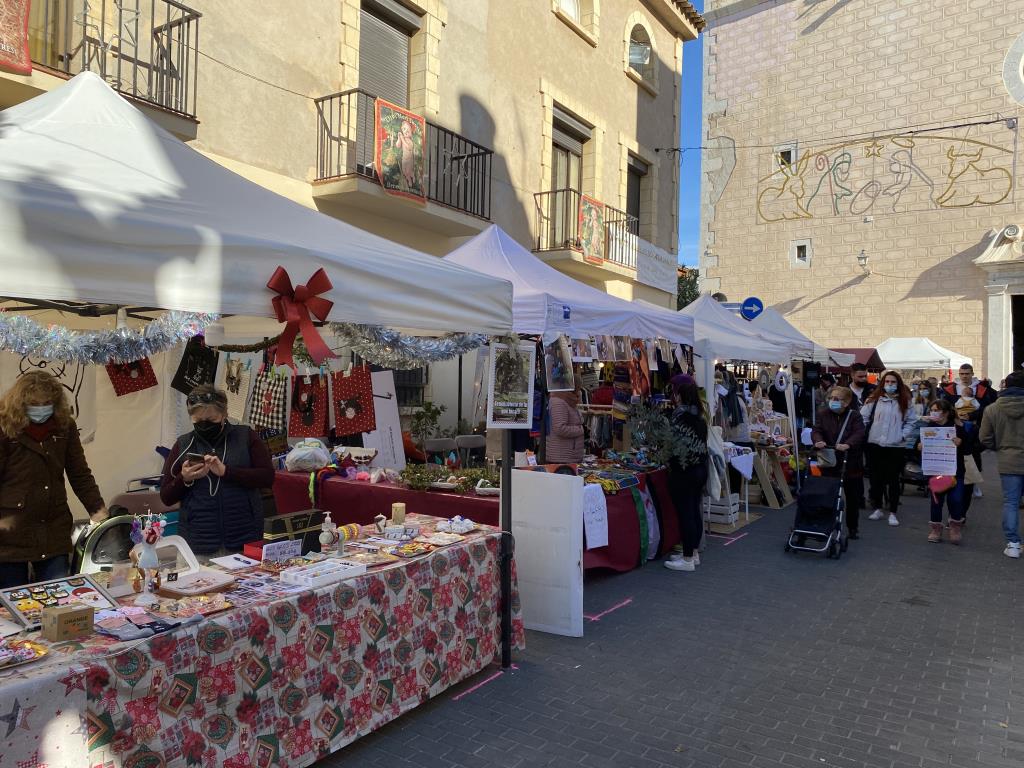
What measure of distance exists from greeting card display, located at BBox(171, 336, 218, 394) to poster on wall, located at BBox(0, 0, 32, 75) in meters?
2.36

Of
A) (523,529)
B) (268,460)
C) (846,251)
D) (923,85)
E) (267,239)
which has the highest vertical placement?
(923,85)

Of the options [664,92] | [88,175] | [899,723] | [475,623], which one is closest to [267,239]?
[88,175]

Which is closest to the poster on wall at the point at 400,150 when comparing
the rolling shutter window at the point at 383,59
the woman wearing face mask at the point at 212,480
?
the rolling shutter window at the point at 383,59

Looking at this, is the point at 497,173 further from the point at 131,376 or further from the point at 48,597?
the point at 48,597

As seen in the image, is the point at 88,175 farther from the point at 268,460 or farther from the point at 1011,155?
the point at 1011,155

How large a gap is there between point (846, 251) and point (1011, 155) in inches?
181

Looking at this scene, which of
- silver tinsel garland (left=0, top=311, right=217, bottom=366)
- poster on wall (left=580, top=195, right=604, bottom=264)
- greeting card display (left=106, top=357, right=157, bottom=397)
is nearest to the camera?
silver tinsel garland (left=0, top=311, right=217, bottom=366)

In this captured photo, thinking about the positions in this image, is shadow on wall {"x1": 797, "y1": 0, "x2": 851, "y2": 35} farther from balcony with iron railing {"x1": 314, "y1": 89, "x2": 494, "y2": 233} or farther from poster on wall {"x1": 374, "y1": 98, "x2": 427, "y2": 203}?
poster on wall {"x1": 374, "y1": 98, "x2": 427, "y2": 203}

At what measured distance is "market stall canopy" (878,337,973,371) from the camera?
18359 mm

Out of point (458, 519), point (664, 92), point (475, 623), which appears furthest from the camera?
point (664, 92)

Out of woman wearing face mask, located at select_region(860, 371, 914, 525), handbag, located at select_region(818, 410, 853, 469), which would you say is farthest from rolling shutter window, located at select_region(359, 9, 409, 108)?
woman wearing face mask, located at select_region(860, 371, 914, 525)

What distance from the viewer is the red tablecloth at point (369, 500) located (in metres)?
5.36

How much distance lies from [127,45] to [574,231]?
25.3 ft

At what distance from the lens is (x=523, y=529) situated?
4.93 meters
